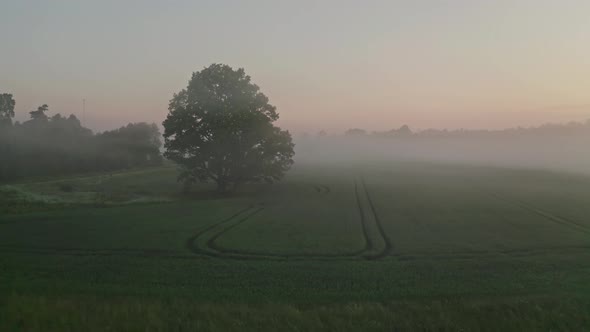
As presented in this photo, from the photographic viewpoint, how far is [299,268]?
16609 millimetres

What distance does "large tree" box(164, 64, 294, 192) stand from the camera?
47250 mm

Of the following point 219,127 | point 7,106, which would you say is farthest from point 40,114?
point 219,127

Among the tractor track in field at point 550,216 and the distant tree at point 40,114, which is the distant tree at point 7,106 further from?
the tractor track in field at point 550,216

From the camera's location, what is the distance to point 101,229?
24.9m

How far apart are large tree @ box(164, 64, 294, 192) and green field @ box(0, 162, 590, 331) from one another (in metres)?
13.4

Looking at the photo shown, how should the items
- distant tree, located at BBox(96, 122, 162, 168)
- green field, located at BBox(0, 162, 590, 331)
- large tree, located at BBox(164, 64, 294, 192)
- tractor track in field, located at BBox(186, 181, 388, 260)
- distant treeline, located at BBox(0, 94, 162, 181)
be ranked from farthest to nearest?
distant tree, located at BBox(96, 122, 162, 168), distant treeline, located at BBox(0, 94, 162, 181), large tree, located at BBox(164, 64, 294, 192), tractor track in field, located at BBox(186, 181, 388, 260), green field, located at BBox(0, 162, 590, 331)

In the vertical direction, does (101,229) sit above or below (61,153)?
below

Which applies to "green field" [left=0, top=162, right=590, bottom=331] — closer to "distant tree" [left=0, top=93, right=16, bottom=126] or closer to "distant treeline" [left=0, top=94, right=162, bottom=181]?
"distant treeline" [left=0, top=94, right=162, bottom=181]

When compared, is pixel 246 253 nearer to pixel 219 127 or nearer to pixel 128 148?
pixel 219 127

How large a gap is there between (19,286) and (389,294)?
490 inches

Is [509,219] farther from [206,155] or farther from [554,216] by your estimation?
[206,155]

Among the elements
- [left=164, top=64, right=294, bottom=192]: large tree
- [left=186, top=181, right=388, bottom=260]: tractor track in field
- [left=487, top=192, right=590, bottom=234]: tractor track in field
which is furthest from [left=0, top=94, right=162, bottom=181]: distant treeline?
[left=487, top=192, right=590, bottom=234]: tractor track in field

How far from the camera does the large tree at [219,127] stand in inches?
1860

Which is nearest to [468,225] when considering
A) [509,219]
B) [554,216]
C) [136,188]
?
[509,219]
